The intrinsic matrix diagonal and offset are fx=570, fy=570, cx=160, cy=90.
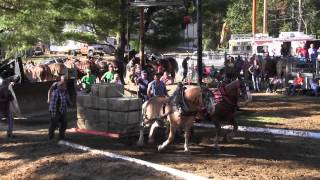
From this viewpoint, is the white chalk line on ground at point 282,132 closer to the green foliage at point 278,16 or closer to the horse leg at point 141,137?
the horse leg at point 141,137

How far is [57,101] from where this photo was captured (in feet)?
46.2

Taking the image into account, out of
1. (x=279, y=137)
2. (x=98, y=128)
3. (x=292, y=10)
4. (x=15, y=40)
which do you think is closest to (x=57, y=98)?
(x=98, y=128)

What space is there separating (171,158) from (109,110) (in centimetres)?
234

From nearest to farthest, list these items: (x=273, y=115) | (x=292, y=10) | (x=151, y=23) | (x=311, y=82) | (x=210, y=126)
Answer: (x=210, y=126) → (x=273, y=115) → (x=311, y=82) → (x=151, y=23) → (x=292, y=10)

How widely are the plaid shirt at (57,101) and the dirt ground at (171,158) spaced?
2.69 ft

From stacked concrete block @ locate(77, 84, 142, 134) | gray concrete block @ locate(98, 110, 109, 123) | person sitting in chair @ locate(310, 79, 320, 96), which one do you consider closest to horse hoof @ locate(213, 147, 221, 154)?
stacked concrete block @ locate(77, 84, 142, 134)

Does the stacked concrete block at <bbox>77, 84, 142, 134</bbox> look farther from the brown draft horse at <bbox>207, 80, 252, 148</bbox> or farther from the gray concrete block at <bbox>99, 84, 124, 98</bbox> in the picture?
the brown draft horse at <bbox>207, 80, 252, 148</bbox>

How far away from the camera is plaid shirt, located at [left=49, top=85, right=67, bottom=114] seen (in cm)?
1406

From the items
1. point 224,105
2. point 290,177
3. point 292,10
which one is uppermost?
point 292,10

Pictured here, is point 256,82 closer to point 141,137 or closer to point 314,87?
point 314,87

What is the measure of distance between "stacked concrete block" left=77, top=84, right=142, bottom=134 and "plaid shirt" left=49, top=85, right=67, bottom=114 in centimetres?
43

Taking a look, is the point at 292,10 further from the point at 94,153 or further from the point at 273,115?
the point at 94,153

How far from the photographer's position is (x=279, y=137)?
1445 cm

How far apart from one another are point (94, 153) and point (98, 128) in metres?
1.36
